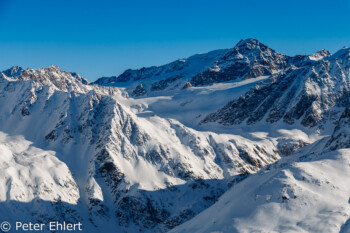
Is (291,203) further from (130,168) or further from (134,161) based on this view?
(134,161)

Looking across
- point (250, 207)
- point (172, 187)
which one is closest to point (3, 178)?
point (172, 187)

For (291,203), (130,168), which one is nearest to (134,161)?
(130,168)

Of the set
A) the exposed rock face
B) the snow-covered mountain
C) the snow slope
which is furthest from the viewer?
the exposed rock face

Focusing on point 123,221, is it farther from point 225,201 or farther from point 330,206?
point 330,206

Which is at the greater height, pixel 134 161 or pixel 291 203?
pixel 134 161

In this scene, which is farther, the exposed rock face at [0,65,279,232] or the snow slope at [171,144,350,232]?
the exposed rock face at [0,65,279,232]

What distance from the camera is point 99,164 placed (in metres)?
168

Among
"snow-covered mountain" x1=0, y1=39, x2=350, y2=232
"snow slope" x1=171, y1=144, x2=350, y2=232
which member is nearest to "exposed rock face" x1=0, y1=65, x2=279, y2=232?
"snow-covered mountain" x1=0, y1=39, x2=350, y2=232

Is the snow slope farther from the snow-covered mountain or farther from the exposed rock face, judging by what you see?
the exposed rock face

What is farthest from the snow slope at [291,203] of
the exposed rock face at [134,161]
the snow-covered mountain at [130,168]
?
the exposed rock face at [134,161]

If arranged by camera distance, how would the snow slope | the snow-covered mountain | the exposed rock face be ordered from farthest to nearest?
1. the exposed rock face
2. the snow-covered mountain
3. the snow slope

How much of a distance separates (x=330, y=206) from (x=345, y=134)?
6849 centimetres

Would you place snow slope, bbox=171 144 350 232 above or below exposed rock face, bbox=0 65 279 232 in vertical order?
below

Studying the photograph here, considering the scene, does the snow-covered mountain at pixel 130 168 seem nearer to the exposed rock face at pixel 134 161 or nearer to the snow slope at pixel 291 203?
the exposed rock face at pixel 134 161
